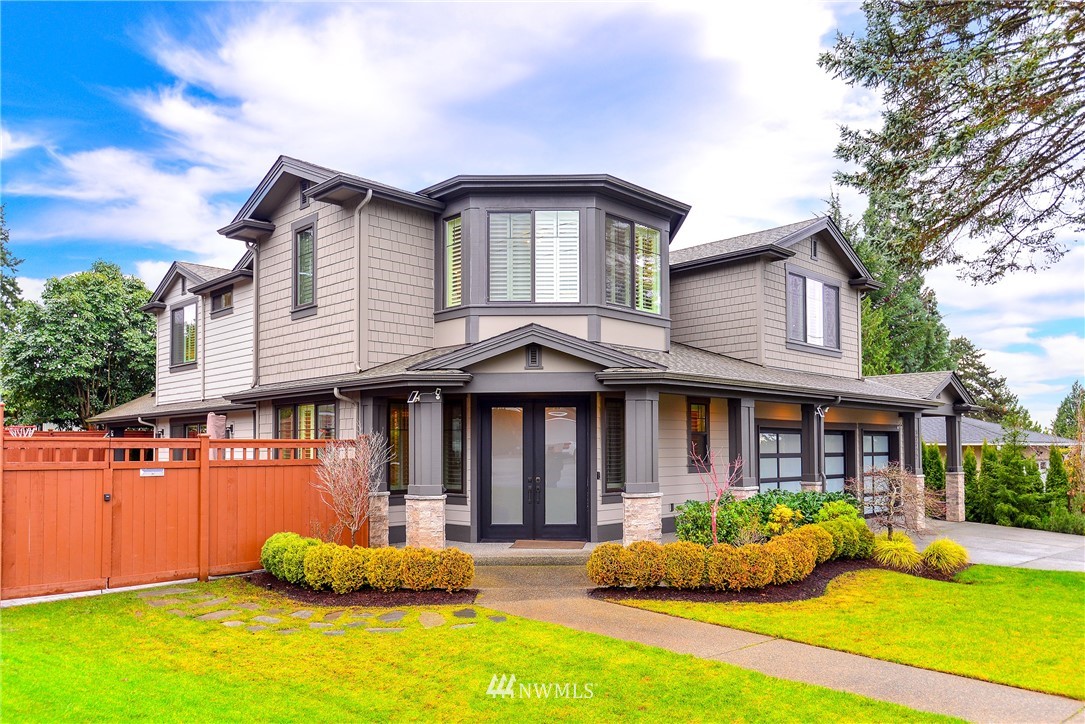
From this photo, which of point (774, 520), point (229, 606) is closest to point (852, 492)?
point (774, 520)

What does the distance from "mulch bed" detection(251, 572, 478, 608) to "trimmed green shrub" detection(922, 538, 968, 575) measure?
23.0ft

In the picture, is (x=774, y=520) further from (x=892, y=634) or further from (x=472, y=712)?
(x=472, y=712)

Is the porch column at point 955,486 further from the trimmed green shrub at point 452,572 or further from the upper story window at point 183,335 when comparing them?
the upper story window at point 183,335

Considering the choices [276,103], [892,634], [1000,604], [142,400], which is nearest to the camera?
[892,634]

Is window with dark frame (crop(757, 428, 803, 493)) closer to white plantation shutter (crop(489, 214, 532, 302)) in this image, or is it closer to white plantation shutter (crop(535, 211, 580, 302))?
white plantation shutter (crop(535, 211, 580, 302))

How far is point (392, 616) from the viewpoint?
26.6 feet

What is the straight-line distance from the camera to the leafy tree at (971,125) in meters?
7.92

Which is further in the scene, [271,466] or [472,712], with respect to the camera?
[271,466]

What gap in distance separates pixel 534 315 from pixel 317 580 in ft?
18.7

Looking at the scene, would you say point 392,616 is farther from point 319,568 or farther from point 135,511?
point 135,511

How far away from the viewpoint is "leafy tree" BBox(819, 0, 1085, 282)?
792 centimetres

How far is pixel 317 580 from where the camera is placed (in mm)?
9086

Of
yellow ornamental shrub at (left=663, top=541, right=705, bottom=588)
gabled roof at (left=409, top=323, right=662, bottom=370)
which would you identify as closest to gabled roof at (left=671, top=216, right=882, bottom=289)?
gabled roof at (left=409, top=323, right=662, bottom=370)

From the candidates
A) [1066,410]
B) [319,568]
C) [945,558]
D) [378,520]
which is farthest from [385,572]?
[1066,410]
